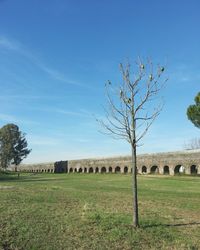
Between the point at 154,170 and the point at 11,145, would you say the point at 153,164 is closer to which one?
the point at 154,170

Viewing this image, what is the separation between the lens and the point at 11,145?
82.1m

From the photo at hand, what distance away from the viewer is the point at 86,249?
6.74 m

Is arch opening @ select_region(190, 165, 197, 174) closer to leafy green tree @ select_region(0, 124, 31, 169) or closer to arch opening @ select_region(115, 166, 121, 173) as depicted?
arch opening @ select_region(115, 166, 121, 173)

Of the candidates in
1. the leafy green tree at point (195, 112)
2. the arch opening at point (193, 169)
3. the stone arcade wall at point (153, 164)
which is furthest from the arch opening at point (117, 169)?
the leafy green tree at point (195, 112)

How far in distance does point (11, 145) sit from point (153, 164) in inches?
1772

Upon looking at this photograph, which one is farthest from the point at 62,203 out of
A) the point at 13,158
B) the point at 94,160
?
the point at 13,158

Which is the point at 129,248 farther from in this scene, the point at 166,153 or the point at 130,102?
the point at 166,153

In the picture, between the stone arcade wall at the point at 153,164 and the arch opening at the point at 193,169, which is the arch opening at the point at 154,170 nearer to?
the stone arcade wall at the point at 153,164

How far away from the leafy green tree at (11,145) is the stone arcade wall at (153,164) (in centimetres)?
2131

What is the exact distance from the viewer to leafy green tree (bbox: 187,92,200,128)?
1551 inches

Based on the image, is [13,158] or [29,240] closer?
[29,240]

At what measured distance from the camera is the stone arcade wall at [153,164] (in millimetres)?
39928

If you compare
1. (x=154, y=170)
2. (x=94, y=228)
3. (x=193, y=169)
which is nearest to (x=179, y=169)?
(x=193, y=169)

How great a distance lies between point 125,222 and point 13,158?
78.9m
